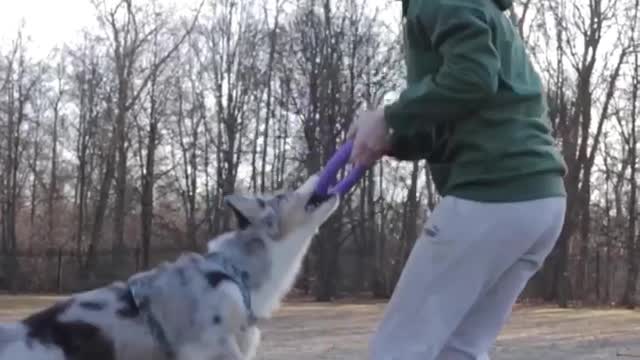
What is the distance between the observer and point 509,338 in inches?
876

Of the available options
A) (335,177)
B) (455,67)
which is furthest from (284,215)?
(455,67)

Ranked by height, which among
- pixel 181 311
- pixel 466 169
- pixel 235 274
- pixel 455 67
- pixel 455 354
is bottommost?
pixel 455 354

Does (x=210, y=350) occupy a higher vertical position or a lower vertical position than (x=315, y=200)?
lower

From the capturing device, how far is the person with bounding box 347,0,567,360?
4250mm

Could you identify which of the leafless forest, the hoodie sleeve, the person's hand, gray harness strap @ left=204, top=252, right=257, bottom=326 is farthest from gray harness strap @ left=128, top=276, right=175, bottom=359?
the leafless forest

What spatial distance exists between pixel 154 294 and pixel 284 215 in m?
0.74

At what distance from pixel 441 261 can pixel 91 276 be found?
52.6 m

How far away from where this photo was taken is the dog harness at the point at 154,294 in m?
5.09

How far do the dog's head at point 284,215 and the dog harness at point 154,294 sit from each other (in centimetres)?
24

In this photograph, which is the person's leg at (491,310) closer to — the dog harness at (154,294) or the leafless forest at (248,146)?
the dog harness at (154,294)

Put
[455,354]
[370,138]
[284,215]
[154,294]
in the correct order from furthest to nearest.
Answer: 1. [284,215]
2. [154,294]
3. [455,354]
4. [370,138]

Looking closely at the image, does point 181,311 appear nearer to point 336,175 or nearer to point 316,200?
point 316,200

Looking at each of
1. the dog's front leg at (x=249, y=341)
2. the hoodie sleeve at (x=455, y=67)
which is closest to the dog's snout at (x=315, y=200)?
the dog's front leg at (x=249, y=341)

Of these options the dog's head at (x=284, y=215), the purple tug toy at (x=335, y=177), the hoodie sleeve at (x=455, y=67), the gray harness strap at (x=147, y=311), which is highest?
the hoodie sleeve at (x=455, y=67)
